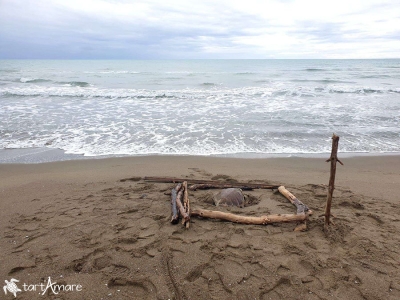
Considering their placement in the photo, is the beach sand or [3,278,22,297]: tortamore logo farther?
the beach sand

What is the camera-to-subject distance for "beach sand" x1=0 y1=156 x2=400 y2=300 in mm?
3123

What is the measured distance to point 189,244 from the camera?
3.82m

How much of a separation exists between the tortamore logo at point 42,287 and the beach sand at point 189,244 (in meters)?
0.05

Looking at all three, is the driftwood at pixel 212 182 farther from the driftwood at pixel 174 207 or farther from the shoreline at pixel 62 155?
the shoreline at pixel 62 155

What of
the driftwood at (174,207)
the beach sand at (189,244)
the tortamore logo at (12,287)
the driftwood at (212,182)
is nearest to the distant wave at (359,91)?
the beach sand at (189,244)

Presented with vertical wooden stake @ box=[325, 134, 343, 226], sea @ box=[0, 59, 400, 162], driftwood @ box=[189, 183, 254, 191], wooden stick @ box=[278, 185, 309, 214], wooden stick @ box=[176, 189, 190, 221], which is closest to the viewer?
vertical wooden stake @ box=[325, 134, 343, 226]

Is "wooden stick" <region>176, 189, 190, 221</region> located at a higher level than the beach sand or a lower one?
higher

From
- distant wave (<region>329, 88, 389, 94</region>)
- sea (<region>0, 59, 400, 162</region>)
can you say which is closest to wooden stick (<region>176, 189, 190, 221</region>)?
sea (<region>0, 59, 400, 162</region>)

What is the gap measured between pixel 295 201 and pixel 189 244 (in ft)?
7.33

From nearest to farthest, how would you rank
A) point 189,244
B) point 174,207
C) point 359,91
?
1. point 189,244
2. point 174,207
3. point 359,91

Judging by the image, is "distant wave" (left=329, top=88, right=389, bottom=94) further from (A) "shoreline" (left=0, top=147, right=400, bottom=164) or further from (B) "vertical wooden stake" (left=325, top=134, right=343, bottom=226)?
(B) "vertical wooden stake" (left=325, top=134, right=343, bottom=226)

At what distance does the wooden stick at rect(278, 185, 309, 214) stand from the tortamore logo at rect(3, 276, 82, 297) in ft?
11.6

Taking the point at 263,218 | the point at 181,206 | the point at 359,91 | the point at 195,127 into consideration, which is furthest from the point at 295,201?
the point at 359,91

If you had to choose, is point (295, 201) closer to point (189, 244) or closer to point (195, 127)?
point (189, 244)
